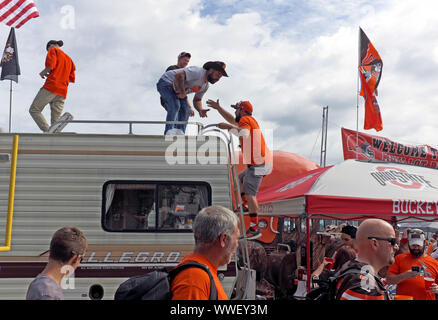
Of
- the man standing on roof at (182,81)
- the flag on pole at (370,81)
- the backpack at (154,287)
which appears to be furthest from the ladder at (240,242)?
the flag on pole at (370,81)

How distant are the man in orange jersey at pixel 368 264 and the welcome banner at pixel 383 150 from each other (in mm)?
9955

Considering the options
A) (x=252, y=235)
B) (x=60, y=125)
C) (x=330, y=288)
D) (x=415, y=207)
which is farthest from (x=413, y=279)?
(x=60, y=125)

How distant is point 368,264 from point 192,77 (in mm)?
4740

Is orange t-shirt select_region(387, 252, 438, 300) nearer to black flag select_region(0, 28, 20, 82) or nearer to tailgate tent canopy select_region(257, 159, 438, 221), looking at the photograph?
tailgate tent canopy select_region(257, 159, 438, 221)

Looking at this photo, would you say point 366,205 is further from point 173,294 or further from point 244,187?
point 173,294

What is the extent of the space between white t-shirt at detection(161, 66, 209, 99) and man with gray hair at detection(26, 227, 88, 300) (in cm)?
436

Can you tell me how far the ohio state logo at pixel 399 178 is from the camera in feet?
28.5

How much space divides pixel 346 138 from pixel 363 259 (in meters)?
10.4

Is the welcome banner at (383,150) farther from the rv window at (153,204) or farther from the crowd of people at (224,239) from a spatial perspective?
the rv window at (153,204)

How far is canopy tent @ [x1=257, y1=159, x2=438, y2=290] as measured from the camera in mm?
7918

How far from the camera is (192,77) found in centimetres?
700

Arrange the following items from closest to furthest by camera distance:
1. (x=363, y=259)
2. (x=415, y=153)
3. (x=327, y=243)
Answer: (x=363, y=259) < (x=327, y=243) < (x=415, y=153)
